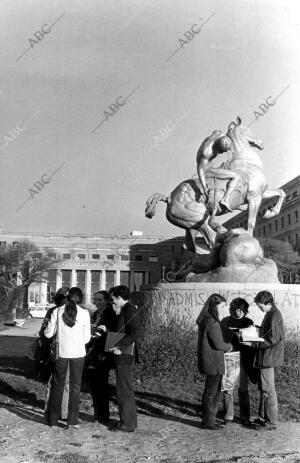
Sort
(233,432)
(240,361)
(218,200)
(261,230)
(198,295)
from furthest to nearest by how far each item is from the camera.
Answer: (261,230) → (218,200) → (198,295) → (240,361) → (233,432)

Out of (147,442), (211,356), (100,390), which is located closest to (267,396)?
(211,356)

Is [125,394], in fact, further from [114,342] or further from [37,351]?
[37,351]

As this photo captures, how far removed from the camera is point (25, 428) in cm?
593

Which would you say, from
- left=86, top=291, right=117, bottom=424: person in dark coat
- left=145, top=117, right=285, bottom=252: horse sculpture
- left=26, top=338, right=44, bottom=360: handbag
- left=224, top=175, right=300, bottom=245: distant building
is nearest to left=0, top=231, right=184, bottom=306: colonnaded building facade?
left=224, top=175, right=300, bottom=245: distant building

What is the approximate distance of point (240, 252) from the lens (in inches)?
421

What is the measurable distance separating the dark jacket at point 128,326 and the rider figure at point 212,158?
238 inches

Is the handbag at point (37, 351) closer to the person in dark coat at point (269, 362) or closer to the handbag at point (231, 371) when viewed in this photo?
the handbag at point (231, 371)

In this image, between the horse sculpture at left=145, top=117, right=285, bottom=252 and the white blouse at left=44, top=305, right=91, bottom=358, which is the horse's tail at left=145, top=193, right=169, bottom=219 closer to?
the horse sculpture at left=145, top=117, right=285, bottom=252

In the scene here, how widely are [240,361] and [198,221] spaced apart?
5884 mm

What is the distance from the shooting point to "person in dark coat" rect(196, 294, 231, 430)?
6.02 meters

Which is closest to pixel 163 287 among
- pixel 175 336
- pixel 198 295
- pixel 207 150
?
pixel 198 295

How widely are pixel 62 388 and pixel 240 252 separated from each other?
214 inches

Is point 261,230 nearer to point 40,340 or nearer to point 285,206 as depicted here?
point 285,206

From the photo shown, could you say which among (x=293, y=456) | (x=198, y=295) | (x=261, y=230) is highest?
→ (x=261, y=230)
